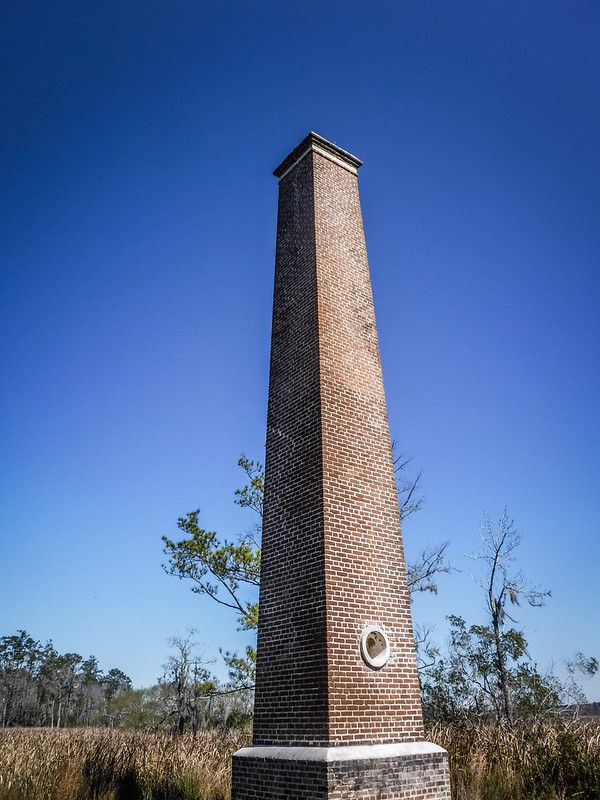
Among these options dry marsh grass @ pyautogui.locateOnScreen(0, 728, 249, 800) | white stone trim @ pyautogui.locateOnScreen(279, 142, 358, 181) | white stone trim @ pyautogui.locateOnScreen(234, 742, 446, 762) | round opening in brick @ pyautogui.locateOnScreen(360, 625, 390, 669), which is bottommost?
dry marsh grass @ pyautogui.locateOnScreen(0, 728, 249, 800)

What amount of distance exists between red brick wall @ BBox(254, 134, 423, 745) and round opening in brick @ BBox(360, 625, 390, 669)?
110mm

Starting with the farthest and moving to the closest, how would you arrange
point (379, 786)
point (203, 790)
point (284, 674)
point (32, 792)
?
point (203, 790), point (32, 792), point (284, 674), point (379, 786)

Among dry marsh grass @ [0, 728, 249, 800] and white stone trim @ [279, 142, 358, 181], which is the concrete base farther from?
white stone trim @ [279, 142, 358, 181]

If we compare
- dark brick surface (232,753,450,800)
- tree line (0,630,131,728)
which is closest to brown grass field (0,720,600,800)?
dark brick surface (232,753,450,800)

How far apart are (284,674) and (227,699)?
29.2m

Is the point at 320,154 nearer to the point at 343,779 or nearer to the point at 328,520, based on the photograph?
the point at 328,520

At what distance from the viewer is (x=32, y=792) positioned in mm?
9289

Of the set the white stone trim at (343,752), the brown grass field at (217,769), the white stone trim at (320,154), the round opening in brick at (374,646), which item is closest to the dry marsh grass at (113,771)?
the brown grass field at (217,769)

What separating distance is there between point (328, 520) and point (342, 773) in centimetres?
314

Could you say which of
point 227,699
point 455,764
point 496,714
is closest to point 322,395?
point 455,764

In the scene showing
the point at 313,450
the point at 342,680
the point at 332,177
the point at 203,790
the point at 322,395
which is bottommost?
the point at 203,790

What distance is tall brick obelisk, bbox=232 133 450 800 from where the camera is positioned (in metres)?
7.08

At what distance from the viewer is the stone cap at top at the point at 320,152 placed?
12961mm

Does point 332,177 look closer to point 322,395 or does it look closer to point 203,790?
point 322,395
